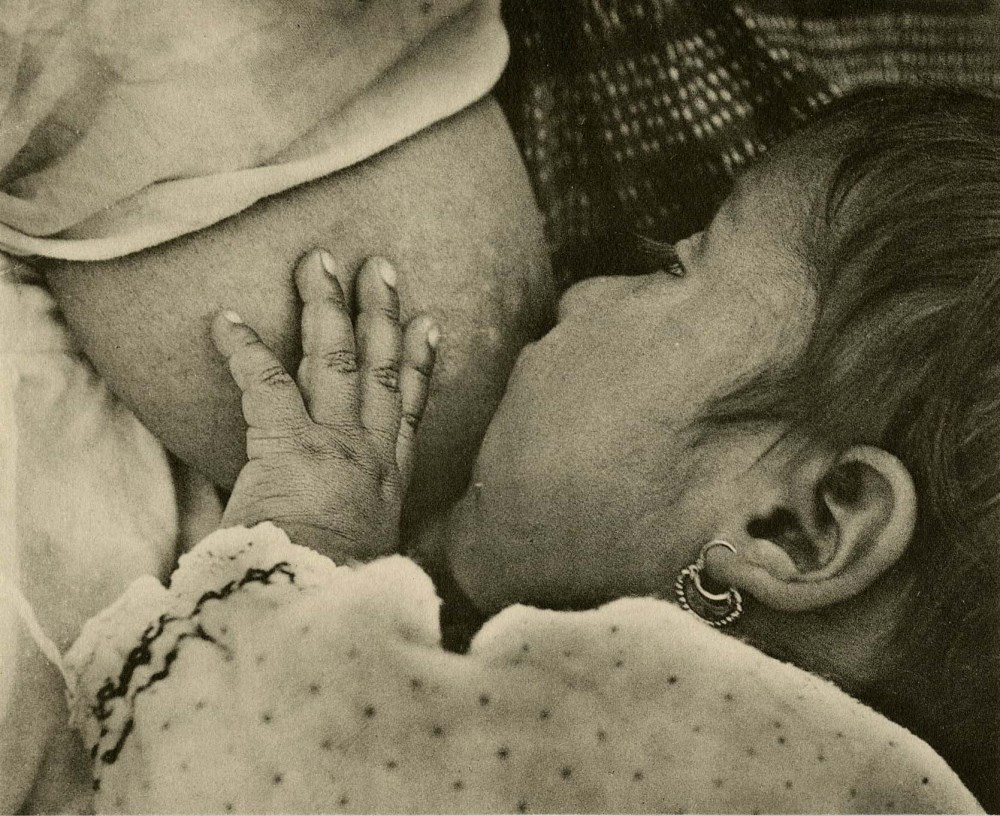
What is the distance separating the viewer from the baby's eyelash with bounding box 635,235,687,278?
0.67 m

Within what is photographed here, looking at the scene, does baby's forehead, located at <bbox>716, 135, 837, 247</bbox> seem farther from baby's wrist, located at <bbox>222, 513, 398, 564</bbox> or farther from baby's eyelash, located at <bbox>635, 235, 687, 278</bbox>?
baby's wrist, located at <bbox>222, 513, 398, 564</bbox>

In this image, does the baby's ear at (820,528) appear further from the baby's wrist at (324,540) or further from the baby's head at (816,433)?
the baby's wrist at (324,540)

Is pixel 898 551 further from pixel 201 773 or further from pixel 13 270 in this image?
pixel 13 270

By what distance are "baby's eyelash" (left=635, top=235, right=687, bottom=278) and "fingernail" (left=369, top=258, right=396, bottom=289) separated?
0.18m

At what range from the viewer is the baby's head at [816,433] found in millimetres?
605

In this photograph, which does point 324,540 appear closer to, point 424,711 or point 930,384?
point 424,711

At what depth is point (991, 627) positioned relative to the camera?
621mm

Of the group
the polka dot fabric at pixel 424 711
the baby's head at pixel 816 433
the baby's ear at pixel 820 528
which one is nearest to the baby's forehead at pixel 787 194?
the baby's head at pixel 816 433

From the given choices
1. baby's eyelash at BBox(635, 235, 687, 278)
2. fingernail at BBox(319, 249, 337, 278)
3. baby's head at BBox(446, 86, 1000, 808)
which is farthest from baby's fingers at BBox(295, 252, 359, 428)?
baby's eyelash at BBox(635, 235, 687, 278)

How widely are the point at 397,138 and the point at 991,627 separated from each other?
496 mm


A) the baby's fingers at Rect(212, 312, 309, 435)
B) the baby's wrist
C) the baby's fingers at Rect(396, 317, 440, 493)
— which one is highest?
the baby's fingers at Rect(212, 312, 309, 435)

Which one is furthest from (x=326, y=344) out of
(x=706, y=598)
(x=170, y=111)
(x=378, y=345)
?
(x=706, y=598)

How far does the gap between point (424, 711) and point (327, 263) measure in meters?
0.29

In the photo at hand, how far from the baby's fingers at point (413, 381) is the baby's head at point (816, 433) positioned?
0.05 metres
